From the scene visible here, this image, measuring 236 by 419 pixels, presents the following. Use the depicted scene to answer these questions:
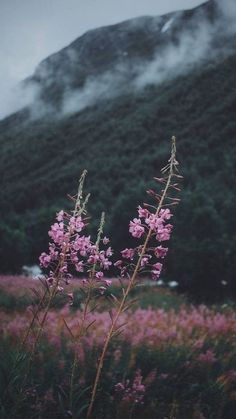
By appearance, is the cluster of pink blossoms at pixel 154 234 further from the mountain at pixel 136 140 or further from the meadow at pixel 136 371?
the mountain at pixel 136 140

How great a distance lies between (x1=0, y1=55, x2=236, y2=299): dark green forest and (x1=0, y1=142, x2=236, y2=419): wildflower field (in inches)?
366

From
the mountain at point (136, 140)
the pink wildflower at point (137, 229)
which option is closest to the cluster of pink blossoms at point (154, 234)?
the pink wildflower at point (137, 229)

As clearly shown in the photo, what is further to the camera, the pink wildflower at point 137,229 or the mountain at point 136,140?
the mountain at point 136,140

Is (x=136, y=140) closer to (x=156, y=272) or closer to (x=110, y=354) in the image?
(x=110, y=354)

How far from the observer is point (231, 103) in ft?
166

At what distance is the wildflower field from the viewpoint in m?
3.26

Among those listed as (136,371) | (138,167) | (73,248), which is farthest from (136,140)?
(73,248)

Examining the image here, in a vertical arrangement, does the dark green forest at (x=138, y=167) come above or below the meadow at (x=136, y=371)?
above

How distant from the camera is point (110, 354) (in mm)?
5793

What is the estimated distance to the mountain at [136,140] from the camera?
17.6m

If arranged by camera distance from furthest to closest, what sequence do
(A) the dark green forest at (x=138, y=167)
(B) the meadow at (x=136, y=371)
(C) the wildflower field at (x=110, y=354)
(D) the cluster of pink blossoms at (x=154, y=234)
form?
(A) the dark green forest at (x=138, y=167), (B) the meadow at (x=136, y=371), (C) the wildflower field at (x=110, y=354), (D) the cluster of pink blossoms at (x=154, y=234)

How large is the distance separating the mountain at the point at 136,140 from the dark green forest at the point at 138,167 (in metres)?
0.07

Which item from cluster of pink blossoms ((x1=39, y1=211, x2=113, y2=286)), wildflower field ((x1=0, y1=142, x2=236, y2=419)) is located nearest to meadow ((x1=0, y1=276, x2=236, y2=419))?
wildflower field ((x1=0, y1=142, x2=236, y2=419))

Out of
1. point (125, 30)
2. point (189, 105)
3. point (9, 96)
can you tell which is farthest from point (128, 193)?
point (125, 30)
